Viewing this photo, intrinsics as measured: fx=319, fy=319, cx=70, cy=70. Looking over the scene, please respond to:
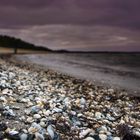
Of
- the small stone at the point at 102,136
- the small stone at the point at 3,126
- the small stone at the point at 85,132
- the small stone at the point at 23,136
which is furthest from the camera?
the small stone at the point at 85,132

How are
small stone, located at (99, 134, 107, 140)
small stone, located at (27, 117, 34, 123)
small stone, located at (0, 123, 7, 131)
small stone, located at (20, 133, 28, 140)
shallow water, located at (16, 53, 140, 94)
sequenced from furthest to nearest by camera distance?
shallow water, located at (16, 53, 140, 94) → small stone, located at (27, 117, 34, 123) → small stone, located at (99, 134, 107, 140) → small stone, located at (0, 123, 7, 131) → small stone, located at (20, 133, 28, 140)

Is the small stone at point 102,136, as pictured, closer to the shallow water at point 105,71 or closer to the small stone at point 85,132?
the small stone at point 85,132

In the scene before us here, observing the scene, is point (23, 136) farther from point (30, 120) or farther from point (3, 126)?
point (30, 120)

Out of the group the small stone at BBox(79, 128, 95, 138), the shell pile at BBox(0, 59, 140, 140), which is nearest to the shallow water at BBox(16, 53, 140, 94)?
the shell pile at BBox(0, 59, 140, 140)

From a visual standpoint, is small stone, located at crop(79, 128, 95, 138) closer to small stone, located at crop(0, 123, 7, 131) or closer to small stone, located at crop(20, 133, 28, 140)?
small stone, located at crop(20, 133, 28, 140)

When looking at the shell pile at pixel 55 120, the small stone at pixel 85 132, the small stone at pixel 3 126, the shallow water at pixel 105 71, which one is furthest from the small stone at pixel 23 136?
the shallow water at pixel 105 71

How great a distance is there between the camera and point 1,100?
30.8 feet

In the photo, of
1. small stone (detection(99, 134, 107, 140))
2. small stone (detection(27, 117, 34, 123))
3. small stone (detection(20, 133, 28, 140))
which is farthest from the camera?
small stone (detection(27, 117, 34, 123))

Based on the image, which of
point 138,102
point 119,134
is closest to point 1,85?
point 119,134

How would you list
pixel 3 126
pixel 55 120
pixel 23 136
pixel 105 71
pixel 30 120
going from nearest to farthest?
pixel 23 136
pixel 3 126
pixel 30 120
pixel 55 120
pixel 105 71

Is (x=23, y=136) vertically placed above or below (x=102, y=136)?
above

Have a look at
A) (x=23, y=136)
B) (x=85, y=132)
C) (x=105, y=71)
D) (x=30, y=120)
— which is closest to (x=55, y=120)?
(x=30, y=120)

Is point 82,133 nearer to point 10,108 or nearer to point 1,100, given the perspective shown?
point 10,108

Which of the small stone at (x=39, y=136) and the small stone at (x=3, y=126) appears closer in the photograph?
the small stone at (x=39, y=136)
